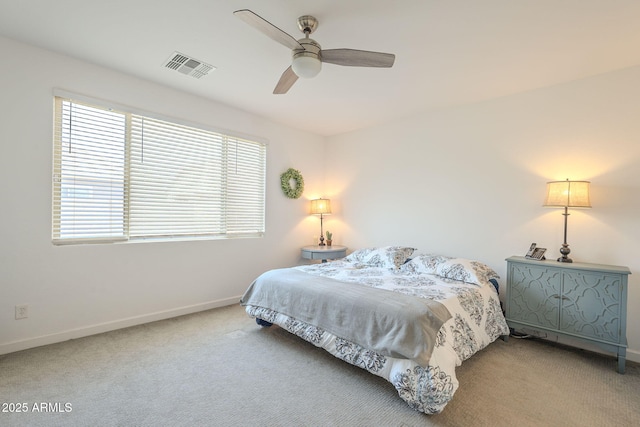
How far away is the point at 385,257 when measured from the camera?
146 inches

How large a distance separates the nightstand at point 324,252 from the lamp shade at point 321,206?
0.58m

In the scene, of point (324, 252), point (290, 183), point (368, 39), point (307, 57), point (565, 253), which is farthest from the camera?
point (290, 183)

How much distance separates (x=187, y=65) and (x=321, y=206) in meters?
2.73

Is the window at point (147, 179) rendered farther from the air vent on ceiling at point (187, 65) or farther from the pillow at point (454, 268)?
the pillow at point (454, 268)

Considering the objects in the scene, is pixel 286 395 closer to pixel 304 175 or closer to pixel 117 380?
pixel 117 380

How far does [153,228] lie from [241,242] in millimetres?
1129

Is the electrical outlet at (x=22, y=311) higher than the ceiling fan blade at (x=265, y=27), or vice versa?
the ceiling fan blade at (x=265, y=27)

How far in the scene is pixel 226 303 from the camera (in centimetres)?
397

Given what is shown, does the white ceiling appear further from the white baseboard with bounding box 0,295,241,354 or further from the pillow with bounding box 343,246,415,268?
the white baseboard with bounding box 0,295,241,354

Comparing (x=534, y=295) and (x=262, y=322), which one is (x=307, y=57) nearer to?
(x=262, y=322)

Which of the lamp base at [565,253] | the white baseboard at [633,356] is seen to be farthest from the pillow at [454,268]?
the white baseboard at [633,356]

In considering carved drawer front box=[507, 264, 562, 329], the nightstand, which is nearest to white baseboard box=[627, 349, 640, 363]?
carved drawer front box=[507, 264, 562, 329]

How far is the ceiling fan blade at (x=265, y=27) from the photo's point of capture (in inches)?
65.5

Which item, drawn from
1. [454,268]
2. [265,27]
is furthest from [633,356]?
[265,27]
